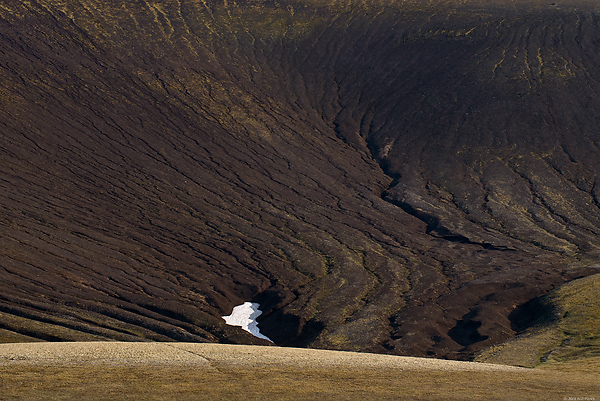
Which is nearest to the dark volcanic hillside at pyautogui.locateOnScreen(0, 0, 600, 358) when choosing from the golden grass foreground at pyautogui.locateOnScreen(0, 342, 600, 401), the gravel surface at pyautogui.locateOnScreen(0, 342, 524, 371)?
the gravel surface at pyautogui.locateOnScreen(0, 342, 524, 371)

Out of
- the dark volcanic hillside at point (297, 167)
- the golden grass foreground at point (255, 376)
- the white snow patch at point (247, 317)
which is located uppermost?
the dark volcanic hillside at point (297, 167)

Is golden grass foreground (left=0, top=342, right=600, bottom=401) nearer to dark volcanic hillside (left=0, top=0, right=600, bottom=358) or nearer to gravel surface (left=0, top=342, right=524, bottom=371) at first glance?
gravel surface (left=0, top=342, right=524, bottom=371)

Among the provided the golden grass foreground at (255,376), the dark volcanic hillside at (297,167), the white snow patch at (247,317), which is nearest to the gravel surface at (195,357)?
the golden grass foreground at (255,376)

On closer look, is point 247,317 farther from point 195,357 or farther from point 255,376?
point 255,376

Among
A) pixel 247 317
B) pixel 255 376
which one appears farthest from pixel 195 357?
pixel 247 317

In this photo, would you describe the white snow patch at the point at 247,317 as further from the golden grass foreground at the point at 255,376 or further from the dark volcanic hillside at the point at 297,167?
the golden grass foreground at the point at 255,376

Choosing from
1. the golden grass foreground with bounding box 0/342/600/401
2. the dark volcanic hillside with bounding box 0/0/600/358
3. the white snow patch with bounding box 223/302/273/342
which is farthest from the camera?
the dark volcanic hillside with bounding box 0/0/600/358
